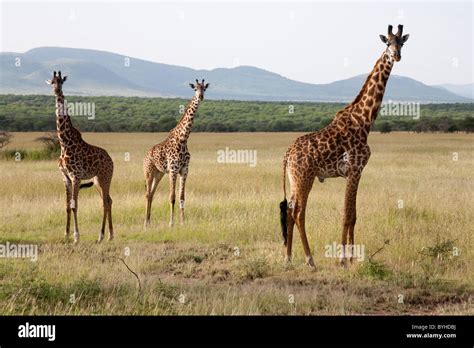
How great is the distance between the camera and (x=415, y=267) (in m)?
10.7

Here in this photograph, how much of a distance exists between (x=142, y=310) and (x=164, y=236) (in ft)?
16.8

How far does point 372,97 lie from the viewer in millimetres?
10812

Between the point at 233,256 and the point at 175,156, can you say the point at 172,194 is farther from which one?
the point at 233,256

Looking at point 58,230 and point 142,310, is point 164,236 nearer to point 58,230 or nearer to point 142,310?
point 58,230

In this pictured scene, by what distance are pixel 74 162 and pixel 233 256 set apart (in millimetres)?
3290

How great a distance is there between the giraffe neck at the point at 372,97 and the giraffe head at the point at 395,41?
246 millimetres

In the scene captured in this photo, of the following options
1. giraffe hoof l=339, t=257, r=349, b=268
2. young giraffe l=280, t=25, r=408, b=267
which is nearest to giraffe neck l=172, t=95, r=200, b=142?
young giraffe l=280, t=25, r=408, b=267

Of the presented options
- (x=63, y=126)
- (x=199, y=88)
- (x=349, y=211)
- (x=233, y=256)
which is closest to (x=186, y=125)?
(x=199, y=88)

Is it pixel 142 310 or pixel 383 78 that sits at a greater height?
pixel 383 78

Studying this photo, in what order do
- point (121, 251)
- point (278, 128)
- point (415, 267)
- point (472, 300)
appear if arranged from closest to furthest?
point (472, 300)
point (415, 267)
point (121, 251)
point (278, 128)

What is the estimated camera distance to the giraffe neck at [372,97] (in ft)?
35.4

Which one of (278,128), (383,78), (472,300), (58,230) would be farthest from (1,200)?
(278,128)

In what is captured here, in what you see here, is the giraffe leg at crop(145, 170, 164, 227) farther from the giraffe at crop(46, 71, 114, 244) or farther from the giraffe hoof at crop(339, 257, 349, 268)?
the giraffe hoof at crop(339, 257, 349, 268)

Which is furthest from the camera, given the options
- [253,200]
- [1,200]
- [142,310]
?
[1,200]
